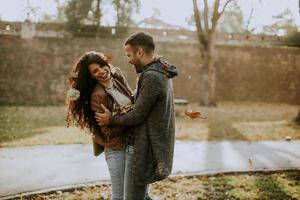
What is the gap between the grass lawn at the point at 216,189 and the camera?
18.0ft

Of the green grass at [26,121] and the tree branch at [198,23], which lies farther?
the tree branch at [198,23]

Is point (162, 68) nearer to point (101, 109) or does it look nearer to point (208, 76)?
point (101, 109)

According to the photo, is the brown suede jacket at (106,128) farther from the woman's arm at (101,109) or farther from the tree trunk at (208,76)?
the tree trunk at (208,76)

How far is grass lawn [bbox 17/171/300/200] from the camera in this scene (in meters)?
5.48

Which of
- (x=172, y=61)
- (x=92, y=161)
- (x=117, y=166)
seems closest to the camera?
(x=117, y=166)

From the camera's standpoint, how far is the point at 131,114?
10.4 feet

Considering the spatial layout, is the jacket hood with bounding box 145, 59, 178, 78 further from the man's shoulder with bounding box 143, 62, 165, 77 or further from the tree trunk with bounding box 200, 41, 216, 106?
the tree trunk with bounding box 200, 41, 216, 106

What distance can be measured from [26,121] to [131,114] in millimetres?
10663

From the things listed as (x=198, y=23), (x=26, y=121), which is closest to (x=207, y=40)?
(x=198, y=23)

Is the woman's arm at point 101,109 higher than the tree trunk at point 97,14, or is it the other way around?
the tree trunk at point 97,14

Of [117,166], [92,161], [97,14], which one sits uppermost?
[97,14]

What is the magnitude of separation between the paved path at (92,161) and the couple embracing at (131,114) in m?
2.75

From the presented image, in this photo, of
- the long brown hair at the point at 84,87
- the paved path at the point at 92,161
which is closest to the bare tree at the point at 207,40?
the paved path at the point at 92,161

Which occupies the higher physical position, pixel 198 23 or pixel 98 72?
pixel 198 23
